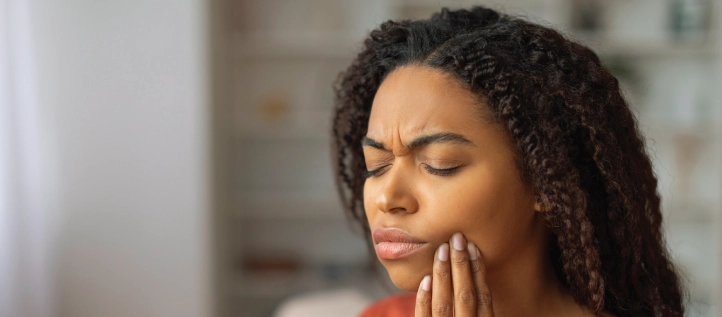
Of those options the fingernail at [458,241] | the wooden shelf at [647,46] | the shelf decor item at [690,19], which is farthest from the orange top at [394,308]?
the shelf decor item at [690,19]

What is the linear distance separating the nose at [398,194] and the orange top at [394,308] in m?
0.41

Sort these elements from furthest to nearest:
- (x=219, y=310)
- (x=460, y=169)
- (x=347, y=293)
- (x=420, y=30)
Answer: (x=219, y=310) < (x=347, y=293) < (x=420, y=30) < (x=460, y=169)

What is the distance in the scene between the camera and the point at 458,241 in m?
0.96

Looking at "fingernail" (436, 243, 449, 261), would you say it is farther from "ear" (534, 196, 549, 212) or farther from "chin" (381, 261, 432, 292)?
"ear" (534, 196, 549, 212)

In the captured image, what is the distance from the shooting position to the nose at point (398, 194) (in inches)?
37.7

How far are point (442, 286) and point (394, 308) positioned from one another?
404mm

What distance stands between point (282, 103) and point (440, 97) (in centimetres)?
251

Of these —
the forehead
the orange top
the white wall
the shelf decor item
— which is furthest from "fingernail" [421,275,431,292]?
the shelf decor item

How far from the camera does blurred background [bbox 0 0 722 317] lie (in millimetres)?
2822

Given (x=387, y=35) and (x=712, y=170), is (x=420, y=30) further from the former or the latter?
(x=712, y=170)

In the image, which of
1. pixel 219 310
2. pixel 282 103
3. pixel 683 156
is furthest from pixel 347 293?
pixel 683 156

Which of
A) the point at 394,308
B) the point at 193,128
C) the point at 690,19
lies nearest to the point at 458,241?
the point at 394,308

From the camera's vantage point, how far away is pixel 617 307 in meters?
1.11

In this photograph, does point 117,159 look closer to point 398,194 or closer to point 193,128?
point 193,128
